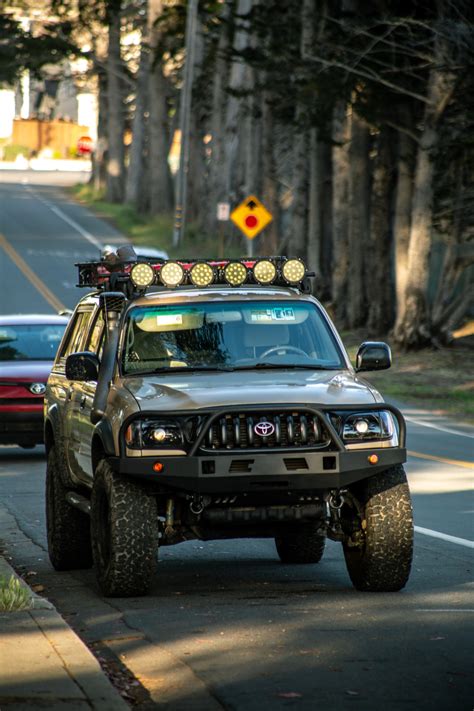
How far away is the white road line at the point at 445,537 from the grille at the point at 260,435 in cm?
310

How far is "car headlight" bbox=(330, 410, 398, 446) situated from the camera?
8.98 meters

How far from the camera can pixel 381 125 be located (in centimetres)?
3591

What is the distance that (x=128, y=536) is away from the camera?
29.2 feet

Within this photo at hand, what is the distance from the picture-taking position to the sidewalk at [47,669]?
248 inches

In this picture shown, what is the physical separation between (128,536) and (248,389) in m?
1.10

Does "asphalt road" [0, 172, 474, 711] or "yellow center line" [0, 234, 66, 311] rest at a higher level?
"asphalt road" [0, 172, 474, 711]

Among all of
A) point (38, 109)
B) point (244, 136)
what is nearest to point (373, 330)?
point (244, 136)

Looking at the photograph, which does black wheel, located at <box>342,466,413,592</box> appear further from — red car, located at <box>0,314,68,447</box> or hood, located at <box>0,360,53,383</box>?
hood, located at <box>0,360,53,383</box>

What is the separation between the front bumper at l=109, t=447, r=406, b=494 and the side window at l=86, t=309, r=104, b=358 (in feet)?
6.23

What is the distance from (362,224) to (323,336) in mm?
29829

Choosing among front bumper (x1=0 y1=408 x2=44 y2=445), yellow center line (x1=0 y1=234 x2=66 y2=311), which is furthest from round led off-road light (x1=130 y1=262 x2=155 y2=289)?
yellow center line (x1=0 y1=234 x2=66 y2=311)

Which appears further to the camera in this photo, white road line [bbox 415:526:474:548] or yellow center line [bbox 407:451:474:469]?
yellow center line [bbox 407:451:474:469]

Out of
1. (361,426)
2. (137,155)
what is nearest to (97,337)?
(361,426)

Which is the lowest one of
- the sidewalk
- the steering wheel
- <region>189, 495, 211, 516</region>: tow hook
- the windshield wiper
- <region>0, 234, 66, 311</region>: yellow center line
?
<region>0, 234, 66, 311</region>: yellow center line
